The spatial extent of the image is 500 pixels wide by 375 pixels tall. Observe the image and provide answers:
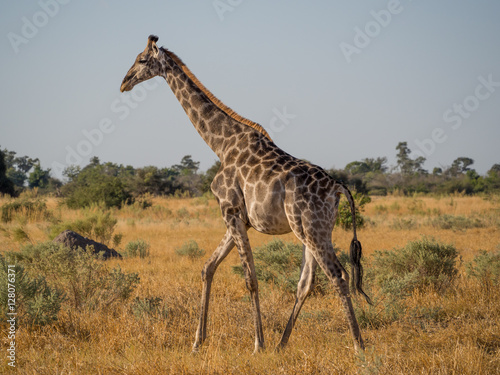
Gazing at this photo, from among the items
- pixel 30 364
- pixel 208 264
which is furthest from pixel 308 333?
pixel 30 364

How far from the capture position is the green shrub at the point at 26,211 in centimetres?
1844

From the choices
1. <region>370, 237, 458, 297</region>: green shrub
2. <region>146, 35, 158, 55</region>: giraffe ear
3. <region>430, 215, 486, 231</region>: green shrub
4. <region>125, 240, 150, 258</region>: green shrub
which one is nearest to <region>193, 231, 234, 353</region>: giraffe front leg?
<region>146, 35, 158, 55</region>: giraffe ear

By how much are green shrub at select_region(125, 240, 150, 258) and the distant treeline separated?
9.46 meters

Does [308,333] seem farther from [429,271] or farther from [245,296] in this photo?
[429,271]

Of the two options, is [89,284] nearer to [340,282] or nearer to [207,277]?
[207,277]

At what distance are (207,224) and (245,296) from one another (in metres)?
11.7

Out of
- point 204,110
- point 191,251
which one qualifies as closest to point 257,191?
point 204,110

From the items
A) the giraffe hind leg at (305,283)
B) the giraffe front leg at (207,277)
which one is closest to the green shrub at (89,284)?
the giraffe front leg at (207,277)

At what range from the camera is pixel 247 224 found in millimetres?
4906

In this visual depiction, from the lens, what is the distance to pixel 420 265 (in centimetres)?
767

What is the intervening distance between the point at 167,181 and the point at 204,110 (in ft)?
121

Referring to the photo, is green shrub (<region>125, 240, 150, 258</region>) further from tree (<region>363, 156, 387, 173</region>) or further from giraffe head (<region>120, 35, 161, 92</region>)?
tree (<region>363, 156, 387, 173</region>)

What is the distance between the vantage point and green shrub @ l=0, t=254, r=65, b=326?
5.36 meters

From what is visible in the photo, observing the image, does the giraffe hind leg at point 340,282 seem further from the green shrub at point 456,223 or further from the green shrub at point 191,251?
the green shrub at point 456,223
